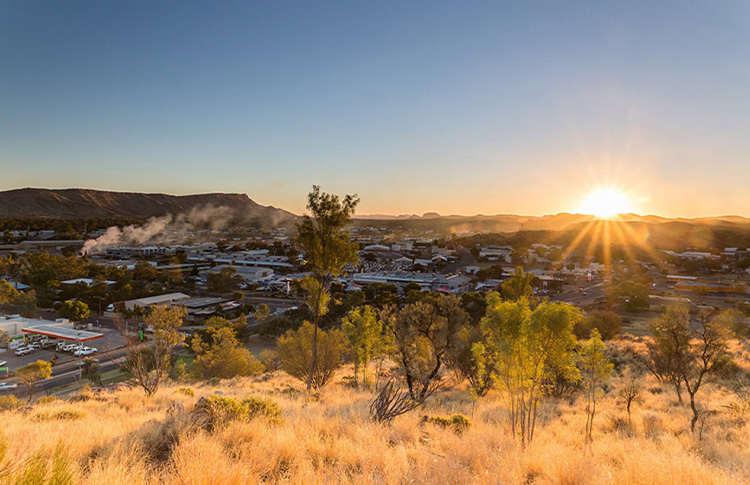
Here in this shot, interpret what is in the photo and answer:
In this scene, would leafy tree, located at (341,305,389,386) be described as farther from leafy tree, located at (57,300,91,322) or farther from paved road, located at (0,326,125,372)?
leafy tree, located at (57,300,91,322)

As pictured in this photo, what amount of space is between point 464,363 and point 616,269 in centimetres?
7027

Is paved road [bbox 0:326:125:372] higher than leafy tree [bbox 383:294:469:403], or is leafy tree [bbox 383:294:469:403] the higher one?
leafy tree [bbox 383:294:469:403]

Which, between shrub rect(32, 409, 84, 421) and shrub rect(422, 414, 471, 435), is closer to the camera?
shrub rect(32, 409, 84, 421)

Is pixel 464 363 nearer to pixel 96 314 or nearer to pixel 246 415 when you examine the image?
pixel 246 415

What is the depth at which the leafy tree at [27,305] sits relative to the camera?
41537 mm

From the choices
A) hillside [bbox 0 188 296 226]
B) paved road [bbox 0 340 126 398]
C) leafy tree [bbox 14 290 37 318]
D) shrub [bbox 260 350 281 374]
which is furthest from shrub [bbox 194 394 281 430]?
hillside [bbox 0 188 296 226]

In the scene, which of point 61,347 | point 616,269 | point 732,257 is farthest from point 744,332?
point 732,257

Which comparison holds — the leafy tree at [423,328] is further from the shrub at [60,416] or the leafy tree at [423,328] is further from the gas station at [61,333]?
the gas station at [61,333]

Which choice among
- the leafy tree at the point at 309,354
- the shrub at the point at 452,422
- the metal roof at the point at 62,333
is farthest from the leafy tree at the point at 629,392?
the metal roof at the point at 62,333

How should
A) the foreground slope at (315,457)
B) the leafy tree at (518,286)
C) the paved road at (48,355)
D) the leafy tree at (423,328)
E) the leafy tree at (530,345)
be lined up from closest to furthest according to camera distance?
the foreground slope at (315,457)
the leafy tree at (530,345)
the leafy tree at (423,328)
the leafy tree at (518,286)
the paved road at (48,355)

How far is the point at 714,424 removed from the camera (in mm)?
11391

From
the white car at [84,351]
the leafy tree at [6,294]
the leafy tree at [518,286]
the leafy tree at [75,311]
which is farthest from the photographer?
the leafy tree at [6,294]

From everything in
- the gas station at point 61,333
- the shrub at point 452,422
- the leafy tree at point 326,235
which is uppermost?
the leafy tree at point 326,235

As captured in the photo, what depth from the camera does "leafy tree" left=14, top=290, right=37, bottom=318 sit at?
41537mm
